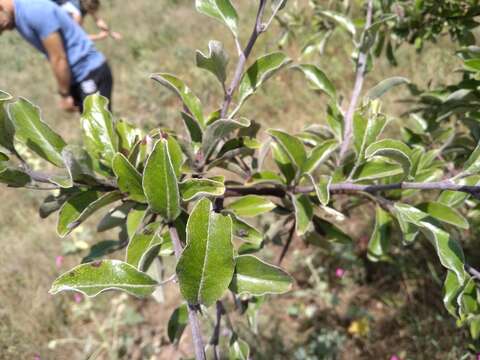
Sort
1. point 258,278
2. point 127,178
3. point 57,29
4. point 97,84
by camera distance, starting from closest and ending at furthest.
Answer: point 258,278 → point 127,178 → point 57,29 → point 97,84

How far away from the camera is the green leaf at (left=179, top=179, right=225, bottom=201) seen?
2.50ft

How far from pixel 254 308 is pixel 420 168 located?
583 mm

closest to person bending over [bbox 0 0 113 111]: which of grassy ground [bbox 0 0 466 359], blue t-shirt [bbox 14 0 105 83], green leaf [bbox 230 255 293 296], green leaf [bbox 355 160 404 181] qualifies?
blue t-shirt [bbox 14 0 105 83]

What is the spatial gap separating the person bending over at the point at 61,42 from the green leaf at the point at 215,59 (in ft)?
6.27

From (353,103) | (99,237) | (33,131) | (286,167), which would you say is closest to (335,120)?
(353,103)

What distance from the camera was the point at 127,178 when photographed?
0.79 m

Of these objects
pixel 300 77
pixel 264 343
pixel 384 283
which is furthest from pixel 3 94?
pixel 300 77

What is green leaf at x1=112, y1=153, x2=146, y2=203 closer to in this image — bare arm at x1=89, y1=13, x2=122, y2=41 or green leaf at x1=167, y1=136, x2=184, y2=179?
green leaf at x1=167, y1=136, x2=184, y2=179

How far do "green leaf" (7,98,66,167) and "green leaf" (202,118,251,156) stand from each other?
0.30 m

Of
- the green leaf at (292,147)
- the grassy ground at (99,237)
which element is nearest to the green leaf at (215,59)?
the green leaf at (292,147)

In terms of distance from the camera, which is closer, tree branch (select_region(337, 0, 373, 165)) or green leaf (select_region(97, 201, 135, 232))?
green leaf (select_region(97, 201, 135, 232))

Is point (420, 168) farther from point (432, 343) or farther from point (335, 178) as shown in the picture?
point (432, 343)

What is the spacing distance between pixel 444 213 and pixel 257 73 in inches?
19.4

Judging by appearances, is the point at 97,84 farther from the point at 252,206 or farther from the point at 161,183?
the point at 161,183
